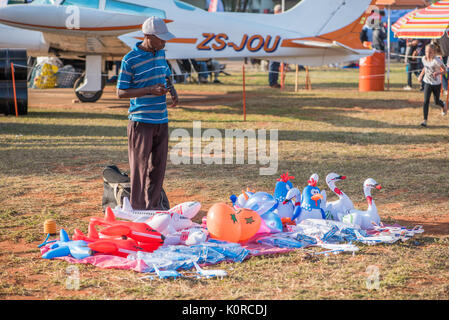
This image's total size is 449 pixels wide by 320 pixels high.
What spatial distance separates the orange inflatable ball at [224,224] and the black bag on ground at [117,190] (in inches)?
39.0

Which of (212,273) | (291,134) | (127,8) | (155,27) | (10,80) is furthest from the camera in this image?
(127,8)

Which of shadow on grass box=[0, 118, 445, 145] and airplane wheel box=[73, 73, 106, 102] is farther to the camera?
airplane wheel box=[73, 73, 106, 102]

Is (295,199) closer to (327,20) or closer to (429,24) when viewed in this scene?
(429,24)

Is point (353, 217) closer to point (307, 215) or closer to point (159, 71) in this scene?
point (307, 215)

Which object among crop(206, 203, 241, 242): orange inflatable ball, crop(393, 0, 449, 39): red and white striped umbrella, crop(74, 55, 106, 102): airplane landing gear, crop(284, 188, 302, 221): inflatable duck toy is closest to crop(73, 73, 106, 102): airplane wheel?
crop(74, 55, 106, 102): airplane landing gear

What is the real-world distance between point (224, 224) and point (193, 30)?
1114 centimetres

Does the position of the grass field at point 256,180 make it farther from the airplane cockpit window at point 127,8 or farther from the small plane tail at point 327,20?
the airplane cockpit window at point 127,8

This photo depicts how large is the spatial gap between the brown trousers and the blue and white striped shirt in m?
0.10

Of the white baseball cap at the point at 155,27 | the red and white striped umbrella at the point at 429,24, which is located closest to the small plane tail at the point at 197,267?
the white baseball cap at the point at 155,27

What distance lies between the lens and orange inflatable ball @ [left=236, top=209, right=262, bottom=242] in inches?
194

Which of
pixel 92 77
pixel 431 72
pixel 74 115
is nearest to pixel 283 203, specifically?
pixel 431 72

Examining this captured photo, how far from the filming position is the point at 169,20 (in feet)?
48.6

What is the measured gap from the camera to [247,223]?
4.96 metres

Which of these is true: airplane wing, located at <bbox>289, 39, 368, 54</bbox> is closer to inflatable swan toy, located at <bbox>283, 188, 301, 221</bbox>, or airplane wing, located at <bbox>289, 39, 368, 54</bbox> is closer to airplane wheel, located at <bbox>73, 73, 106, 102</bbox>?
airplane wheel, located at <bbox>73, 73, 106, 102</bbox>
